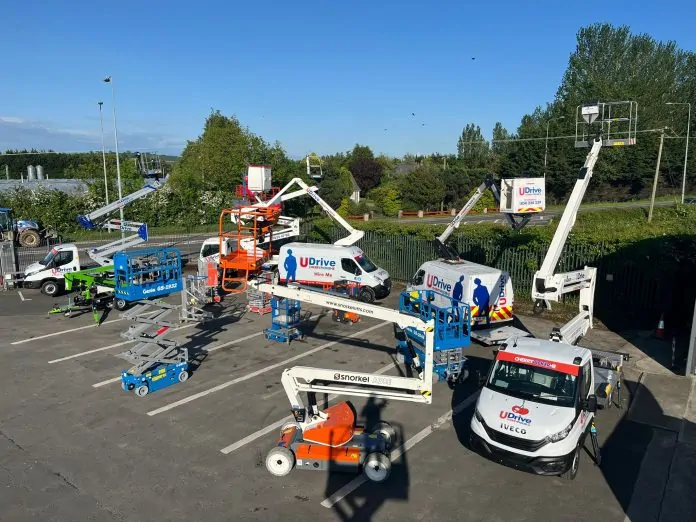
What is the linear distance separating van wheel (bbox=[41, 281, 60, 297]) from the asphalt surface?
7.78 meters

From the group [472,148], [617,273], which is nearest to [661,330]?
[617,273]

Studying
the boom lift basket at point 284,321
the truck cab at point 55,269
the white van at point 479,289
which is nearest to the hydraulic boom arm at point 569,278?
the white van at point 479,289

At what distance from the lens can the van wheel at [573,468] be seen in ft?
28.5

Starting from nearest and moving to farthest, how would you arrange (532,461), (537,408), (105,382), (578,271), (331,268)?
(532,461), (537,408), (105,382), (578,271), (331,268)

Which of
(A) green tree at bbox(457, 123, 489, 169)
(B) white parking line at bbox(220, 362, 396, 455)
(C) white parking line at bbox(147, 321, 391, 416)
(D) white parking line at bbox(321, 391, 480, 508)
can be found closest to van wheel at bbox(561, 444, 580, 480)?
(D) white parking line at bbox(321, 391, 480, 508)

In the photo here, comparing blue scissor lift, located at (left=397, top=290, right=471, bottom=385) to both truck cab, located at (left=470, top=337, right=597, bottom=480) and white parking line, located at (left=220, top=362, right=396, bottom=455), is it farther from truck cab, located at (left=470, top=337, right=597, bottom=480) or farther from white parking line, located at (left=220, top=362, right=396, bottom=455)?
white parking line, located at (left=220, top=362, right=396, bottom=455)

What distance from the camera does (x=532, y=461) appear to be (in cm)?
845

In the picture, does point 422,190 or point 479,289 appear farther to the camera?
point 422,190

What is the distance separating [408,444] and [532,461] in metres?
2.52

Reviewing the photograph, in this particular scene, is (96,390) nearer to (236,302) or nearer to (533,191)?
(236,302)

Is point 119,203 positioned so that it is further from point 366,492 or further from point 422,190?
point 422,190

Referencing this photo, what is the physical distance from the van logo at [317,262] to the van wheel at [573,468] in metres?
13.7

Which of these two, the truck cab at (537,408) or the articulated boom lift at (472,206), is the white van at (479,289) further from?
the truck cab at (537,408)

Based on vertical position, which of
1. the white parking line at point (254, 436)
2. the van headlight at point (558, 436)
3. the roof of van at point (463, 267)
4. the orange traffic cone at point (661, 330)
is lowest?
the white parking line at point (254, 436)
